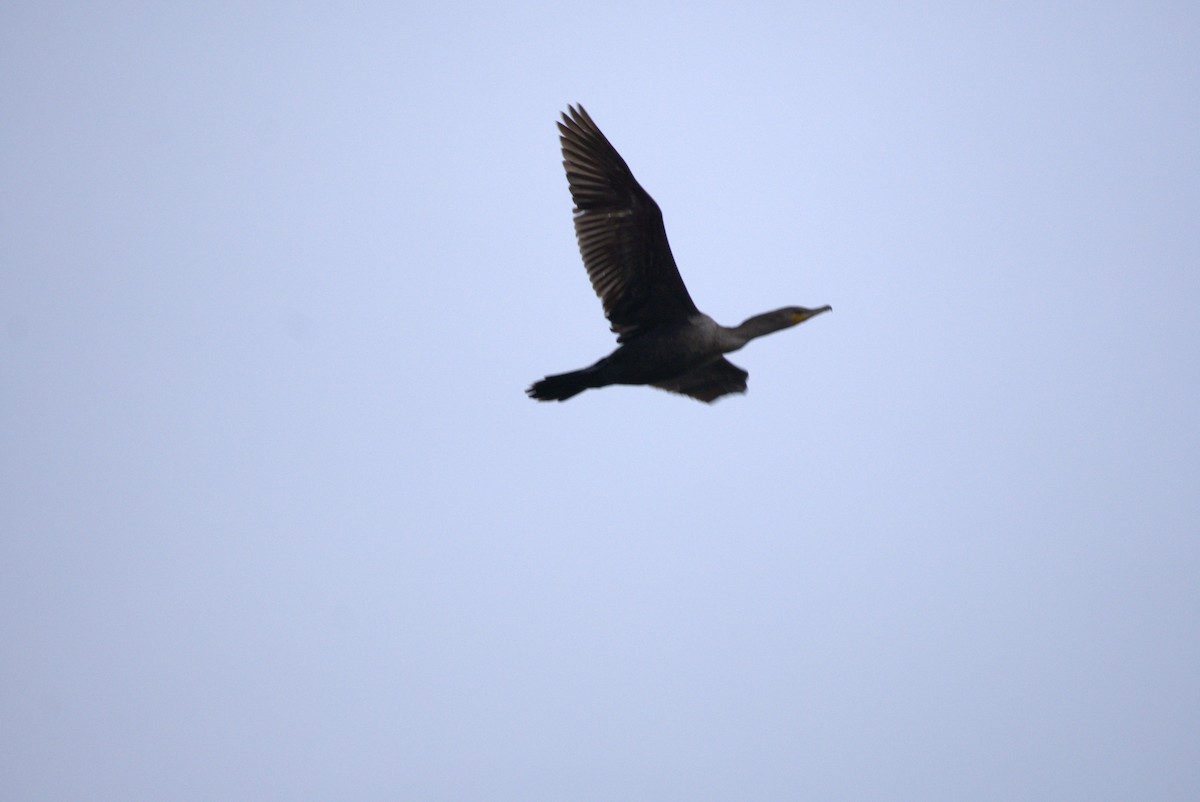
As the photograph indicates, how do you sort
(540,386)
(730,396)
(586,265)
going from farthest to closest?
(730,396) < (586,265) < (540,386)

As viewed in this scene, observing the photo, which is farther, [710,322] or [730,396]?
[730,396]

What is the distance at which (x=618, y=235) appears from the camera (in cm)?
1212

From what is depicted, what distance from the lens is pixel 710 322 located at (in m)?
12.1

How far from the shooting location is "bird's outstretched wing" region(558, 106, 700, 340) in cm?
1204

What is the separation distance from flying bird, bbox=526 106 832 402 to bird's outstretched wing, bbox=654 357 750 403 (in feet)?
2.28

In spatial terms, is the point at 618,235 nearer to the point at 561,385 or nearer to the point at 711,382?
the point at 561,385

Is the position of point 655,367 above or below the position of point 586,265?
below

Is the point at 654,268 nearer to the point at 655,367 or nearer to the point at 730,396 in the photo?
the point at 655,367

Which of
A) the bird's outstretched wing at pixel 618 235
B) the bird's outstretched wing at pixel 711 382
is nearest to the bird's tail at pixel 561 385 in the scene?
the bird's outstretched wing at pixel 618 235

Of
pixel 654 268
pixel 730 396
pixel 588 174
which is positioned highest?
pixel 588 174

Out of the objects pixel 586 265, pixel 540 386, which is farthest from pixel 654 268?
pixel 540 386

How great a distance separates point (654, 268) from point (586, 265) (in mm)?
709

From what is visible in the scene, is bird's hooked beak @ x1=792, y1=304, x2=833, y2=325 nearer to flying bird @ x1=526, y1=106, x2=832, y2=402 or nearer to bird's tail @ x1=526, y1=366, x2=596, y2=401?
flying bird @ x1=526, y1=106, x2=832, y2=402

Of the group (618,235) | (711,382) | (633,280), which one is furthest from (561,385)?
(711,382)
